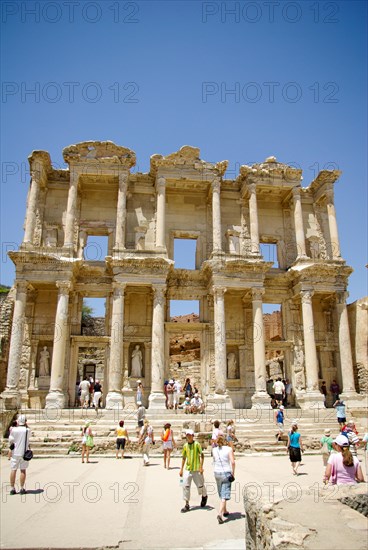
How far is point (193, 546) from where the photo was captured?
580 cm

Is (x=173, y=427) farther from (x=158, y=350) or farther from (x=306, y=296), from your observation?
(x=306, y=296)

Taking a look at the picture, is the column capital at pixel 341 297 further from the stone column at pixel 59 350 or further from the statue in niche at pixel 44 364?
the statue in niche at pixel 44 364

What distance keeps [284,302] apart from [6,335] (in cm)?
1538

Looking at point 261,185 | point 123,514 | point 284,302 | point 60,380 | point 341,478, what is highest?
point 261,185

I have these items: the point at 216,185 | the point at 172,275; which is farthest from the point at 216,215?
the point at 172,275

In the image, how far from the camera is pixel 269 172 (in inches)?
1003

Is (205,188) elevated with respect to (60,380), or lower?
elevated

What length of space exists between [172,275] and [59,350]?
7.08 metres

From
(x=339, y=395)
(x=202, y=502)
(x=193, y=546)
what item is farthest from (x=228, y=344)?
(x=193, y=546)

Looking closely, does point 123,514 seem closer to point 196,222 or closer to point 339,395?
point 339,395

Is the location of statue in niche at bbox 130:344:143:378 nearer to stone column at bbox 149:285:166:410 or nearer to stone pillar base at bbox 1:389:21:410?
stone column at bbox 149:285:166:410

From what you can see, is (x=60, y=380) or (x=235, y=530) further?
(x=60, y=380)

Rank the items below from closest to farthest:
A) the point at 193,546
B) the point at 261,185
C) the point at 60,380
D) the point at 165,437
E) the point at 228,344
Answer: the point at 193,546 → the point at 165,437 → the point at 60,380 → the point at 228,344 → the point at 261,185

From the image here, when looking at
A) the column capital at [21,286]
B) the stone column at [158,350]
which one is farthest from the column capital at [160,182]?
the column capital at [21,286]
